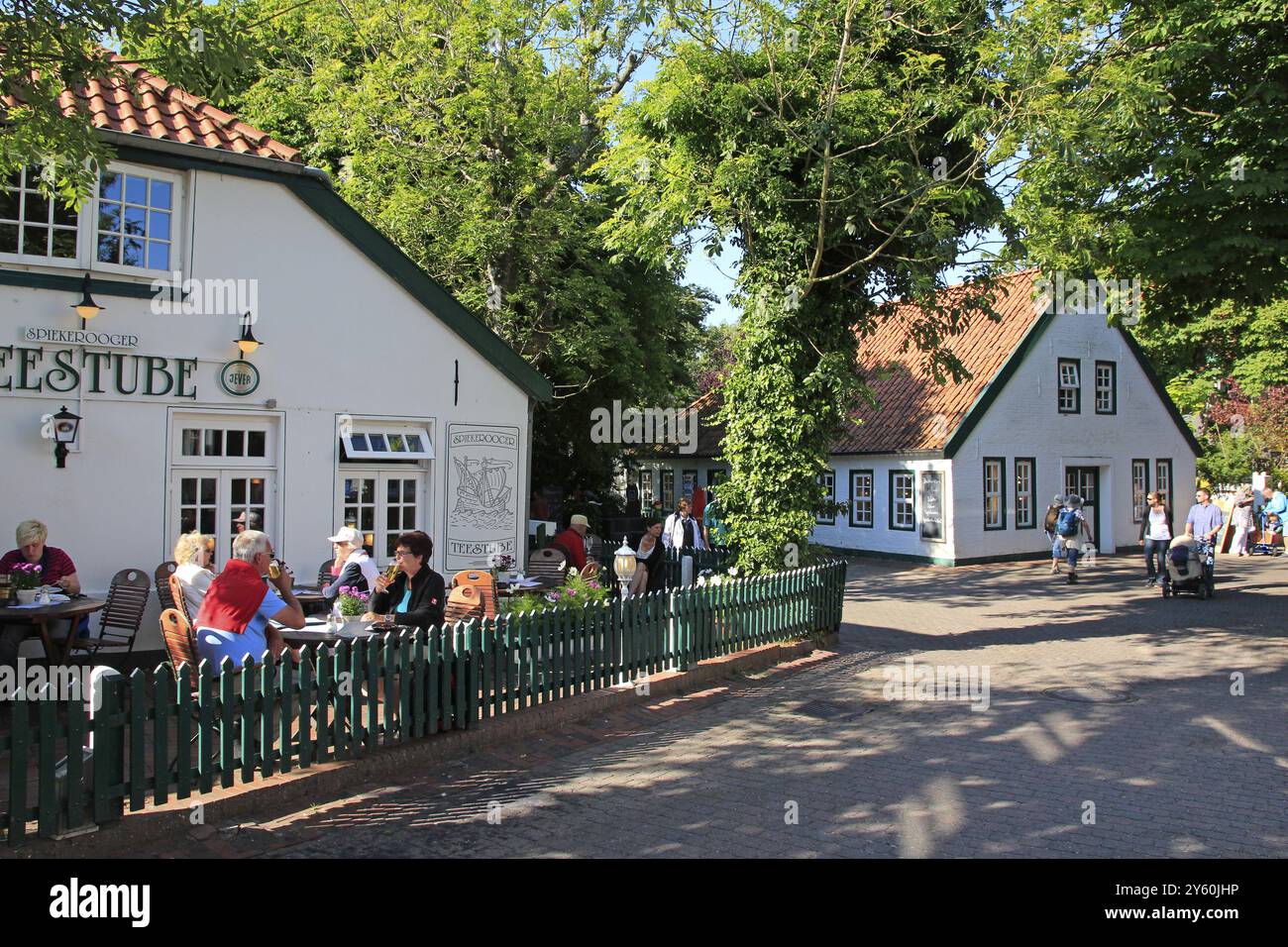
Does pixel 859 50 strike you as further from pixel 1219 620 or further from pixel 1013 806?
pixel 1219 620

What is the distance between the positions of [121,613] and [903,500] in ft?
63.9

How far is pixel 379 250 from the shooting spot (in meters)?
12.0

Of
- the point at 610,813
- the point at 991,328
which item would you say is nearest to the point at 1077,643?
the point at 610,813

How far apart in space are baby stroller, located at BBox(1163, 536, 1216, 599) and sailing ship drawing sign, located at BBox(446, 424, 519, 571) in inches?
468

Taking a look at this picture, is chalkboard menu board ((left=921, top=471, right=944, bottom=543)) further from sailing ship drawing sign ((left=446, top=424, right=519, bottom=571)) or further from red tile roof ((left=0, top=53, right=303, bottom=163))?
red tile roof ((left=0, top=53, right=303, bottom=163))

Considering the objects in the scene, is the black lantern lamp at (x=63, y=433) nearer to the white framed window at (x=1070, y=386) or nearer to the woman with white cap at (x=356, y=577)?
the woman with white cap at (x=356, y=577)

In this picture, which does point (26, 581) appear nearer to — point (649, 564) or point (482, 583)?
point (482, 583)

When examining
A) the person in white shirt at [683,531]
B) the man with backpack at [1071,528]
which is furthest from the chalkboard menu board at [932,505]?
the person in white shirt at [683,531]

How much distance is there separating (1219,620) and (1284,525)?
14.3 m

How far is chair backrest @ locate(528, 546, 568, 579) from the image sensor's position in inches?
507

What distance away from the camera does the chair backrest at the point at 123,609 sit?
9.30 m

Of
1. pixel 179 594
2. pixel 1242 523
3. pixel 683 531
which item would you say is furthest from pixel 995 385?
pixel 179 594

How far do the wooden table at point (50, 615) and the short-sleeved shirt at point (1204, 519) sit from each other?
17020 millimetres

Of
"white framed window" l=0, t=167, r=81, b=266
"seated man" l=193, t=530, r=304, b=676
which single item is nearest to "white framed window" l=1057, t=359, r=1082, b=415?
"white framed window" l=0, t=167, r=81, b=266
